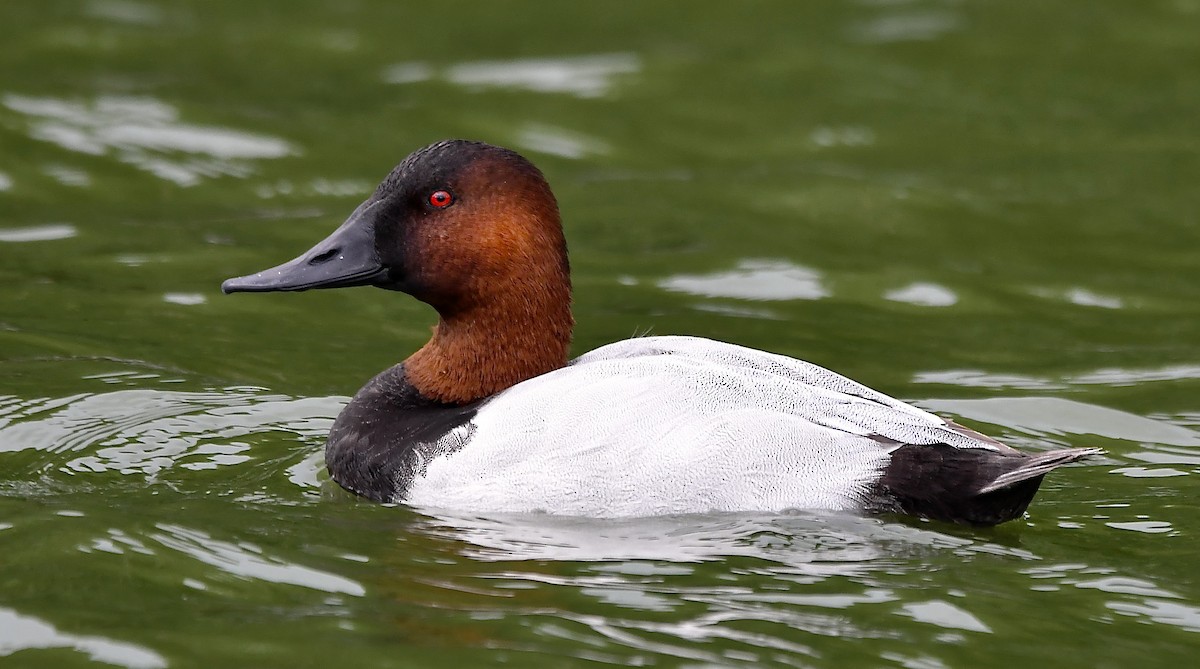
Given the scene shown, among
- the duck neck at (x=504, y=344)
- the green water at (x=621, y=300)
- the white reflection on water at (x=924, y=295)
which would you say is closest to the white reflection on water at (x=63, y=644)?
the green water at (x=621, y=300)

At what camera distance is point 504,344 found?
5906mm

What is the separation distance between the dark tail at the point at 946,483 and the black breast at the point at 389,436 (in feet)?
4.35

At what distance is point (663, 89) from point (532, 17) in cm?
147

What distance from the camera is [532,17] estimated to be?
1235cm

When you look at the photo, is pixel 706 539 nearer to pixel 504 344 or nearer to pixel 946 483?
pixel 946 483

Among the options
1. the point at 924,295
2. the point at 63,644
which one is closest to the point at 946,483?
the point at 63,644

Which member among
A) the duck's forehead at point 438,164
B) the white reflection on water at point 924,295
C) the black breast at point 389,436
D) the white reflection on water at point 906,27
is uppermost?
the white reflection on water at point 906,27

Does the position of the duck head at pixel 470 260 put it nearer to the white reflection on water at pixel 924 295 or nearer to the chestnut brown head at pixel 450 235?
the chestnut brown head at pixel 450 235

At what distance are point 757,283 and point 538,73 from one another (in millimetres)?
3510

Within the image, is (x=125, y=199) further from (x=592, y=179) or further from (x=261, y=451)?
(x=261, y=451)

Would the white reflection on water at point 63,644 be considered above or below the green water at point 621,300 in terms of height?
below

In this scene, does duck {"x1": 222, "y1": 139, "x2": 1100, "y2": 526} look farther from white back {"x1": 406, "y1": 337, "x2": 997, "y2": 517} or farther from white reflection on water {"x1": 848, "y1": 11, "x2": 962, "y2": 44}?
white reflection on water {"x1": 848, "y1": 11, "x2": 962, "y2": 44}

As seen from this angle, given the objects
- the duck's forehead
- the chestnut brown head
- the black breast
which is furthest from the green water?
the duck's forehead

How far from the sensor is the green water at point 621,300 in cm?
471
